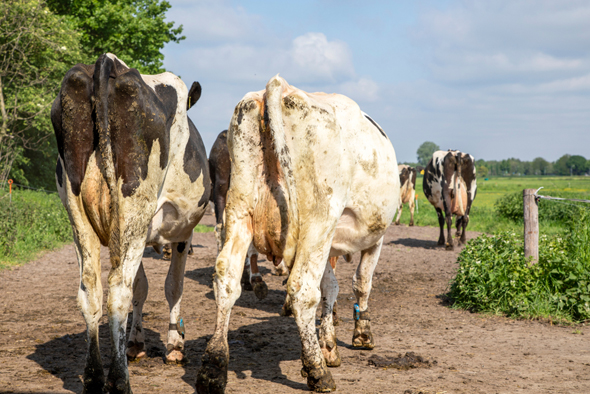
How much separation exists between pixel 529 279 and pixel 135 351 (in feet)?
17.3

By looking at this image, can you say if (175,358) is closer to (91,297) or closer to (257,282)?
(91,297)

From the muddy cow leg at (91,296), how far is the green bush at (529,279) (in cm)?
545

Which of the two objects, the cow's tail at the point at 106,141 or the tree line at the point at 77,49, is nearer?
the cow's tail at the point at 106,141

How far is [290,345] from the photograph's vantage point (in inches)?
216

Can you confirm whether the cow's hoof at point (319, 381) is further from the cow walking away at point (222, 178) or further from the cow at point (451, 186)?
the cow at point (451, 186)

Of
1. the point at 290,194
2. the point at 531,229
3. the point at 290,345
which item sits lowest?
the point at 290,345

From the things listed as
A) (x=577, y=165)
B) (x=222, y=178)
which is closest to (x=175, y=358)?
(x=222, y=178)

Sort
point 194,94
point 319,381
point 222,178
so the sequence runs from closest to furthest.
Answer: point 319,381, point 194,94, point 222,178

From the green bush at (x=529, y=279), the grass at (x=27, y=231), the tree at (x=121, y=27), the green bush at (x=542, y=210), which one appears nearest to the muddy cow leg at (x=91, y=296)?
the green bush at (x=529, y=279)

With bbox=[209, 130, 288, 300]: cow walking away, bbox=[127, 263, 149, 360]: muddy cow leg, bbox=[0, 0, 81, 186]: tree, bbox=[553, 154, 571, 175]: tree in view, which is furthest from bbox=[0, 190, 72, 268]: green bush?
bbox=[553, 154, 571, 175]: tree

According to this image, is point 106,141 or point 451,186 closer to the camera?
point 106,141

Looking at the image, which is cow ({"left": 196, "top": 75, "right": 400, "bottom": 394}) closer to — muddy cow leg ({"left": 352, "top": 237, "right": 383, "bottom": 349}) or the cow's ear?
the cow's ear

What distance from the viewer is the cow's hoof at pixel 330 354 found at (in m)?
4.73

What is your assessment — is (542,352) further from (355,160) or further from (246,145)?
(246,145)
